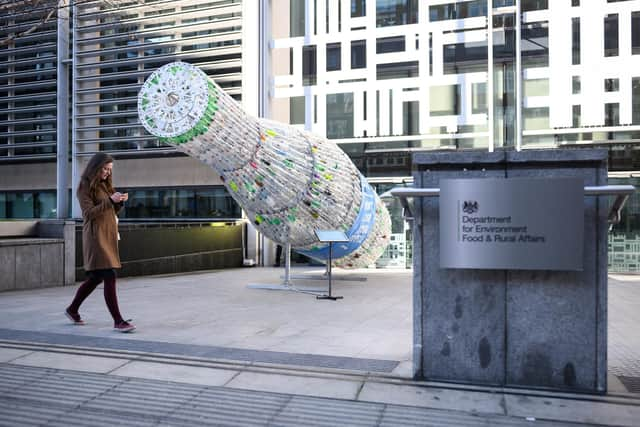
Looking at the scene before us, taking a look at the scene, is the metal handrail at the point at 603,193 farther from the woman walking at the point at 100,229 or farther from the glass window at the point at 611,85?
the glass window at the point at 611,85

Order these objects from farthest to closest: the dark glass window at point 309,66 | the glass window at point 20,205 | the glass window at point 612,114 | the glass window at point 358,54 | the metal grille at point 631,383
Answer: the glass window at point 20,205, the dark glass window at point 309,66, the glass window at point 358,54, the glass window at point 612,114, the metal grille at point 631,383

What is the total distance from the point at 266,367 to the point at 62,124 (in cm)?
1718

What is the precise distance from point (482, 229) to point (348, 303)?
17.0 feet

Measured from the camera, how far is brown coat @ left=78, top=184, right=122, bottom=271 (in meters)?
6.04

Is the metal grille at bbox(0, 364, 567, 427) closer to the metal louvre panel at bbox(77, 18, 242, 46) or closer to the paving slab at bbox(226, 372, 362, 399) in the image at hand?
the paving slab at bbox(226, 372, 362, 399)

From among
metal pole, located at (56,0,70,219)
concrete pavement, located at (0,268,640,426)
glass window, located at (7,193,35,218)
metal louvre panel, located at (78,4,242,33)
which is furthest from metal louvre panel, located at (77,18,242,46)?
concrete pavement, located at (0,268,640,426)

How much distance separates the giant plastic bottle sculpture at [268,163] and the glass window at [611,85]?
24.2ft

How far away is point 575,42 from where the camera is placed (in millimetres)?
15367

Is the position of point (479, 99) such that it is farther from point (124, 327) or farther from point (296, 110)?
point (124, 327)

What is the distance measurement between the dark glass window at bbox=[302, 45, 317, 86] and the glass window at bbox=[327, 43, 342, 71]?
47 centimetres

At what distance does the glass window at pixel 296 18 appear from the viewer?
17.5 meters

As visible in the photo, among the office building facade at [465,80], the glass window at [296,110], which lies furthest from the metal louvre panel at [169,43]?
the glass window at [296,110]

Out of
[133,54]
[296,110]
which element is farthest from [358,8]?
[133,54]

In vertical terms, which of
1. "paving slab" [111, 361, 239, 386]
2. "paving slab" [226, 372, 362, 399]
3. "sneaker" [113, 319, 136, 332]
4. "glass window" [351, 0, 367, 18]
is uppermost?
"glass window" [351, 0, 367, 18]
